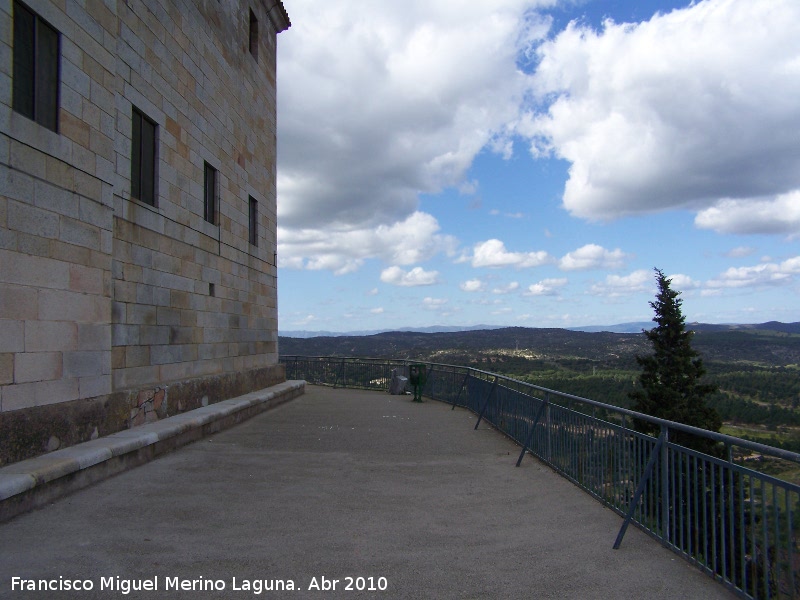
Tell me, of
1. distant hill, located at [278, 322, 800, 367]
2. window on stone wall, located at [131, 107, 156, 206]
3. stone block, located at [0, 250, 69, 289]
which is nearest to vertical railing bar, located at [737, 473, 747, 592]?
stone block, located at [0, 250, 69, 289]

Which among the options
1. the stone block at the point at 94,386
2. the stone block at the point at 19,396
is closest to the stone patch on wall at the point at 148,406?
the stone block at the point at 94,386

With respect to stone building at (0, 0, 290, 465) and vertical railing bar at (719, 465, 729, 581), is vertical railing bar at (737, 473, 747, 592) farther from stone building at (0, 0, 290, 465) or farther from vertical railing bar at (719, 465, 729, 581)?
stone building at (0, 0, 290, 465)

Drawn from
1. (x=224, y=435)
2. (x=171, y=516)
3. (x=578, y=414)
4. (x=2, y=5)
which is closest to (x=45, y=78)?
(x=2, y=5)

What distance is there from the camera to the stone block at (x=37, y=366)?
6367mm

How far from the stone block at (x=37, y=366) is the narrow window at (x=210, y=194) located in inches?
243

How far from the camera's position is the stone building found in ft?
21.4

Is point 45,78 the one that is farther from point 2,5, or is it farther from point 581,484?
point 581,484

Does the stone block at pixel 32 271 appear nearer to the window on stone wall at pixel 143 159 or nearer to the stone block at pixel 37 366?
the stone block at pixel 37 366

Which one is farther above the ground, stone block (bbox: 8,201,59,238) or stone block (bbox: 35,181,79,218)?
stone block (bbox: 35,181,79,218)

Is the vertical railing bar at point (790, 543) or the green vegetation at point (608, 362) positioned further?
the green vegetation at point (608, 362)

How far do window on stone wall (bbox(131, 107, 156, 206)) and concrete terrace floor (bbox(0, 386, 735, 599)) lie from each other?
432cm

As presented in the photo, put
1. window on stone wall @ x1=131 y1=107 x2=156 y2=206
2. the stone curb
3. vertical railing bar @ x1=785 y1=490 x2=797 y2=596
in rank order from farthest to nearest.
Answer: window on stone wall @ x1=131 y1=107 x2=156 y2=206
the stone curb
vertical railing bar @ x1=785 y1=490 x2=797 y2=596

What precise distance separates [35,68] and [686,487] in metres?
8.10

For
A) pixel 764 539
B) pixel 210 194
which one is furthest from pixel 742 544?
pixel 210 194
